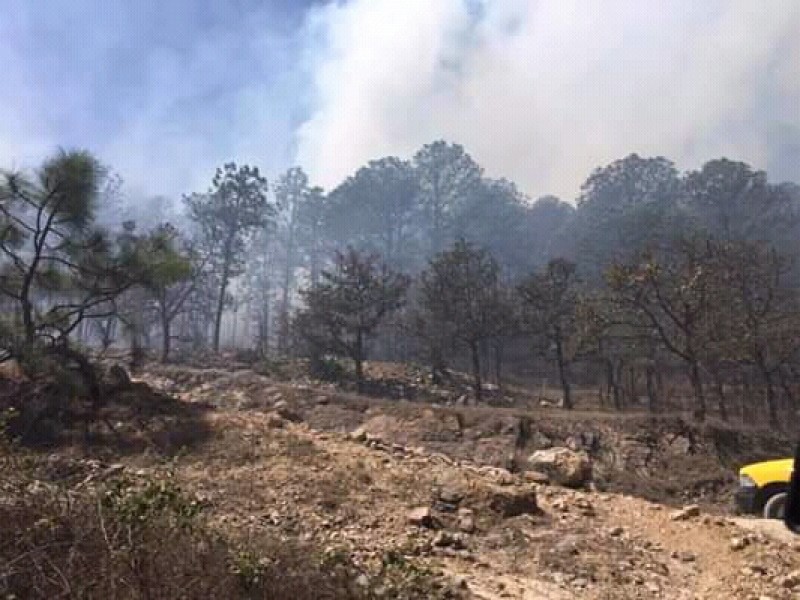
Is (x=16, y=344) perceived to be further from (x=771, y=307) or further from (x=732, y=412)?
(x=732, y=412)

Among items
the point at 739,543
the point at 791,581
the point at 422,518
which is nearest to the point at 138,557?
the point at 422,518

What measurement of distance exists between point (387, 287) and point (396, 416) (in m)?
15.6

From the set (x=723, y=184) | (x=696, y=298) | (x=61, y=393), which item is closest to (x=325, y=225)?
(x=723, y=184)

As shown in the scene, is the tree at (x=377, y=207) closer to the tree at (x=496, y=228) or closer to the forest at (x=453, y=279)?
the forest at (x=453, y=279)

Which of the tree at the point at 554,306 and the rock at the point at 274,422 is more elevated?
the tree at the point at 554,306

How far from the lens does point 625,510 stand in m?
9.96

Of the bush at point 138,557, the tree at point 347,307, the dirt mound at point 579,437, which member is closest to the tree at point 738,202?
the tree at point 347,307

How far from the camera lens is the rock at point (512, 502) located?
9305 mm

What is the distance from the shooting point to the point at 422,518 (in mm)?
8820

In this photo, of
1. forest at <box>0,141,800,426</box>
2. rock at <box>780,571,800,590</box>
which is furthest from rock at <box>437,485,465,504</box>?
forest at <box>0,141,800,426</box>

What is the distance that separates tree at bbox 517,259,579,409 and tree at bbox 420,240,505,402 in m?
1.42

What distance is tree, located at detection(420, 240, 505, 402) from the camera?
36.4m

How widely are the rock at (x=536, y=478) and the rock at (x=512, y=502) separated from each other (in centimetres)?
152

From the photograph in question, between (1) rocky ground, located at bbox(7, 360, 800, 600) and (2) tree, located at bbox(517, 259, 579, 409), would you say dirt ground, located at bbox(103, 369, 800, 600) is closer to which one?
(1) rocky ground, located at bbox(7, 360, 800, 600)
